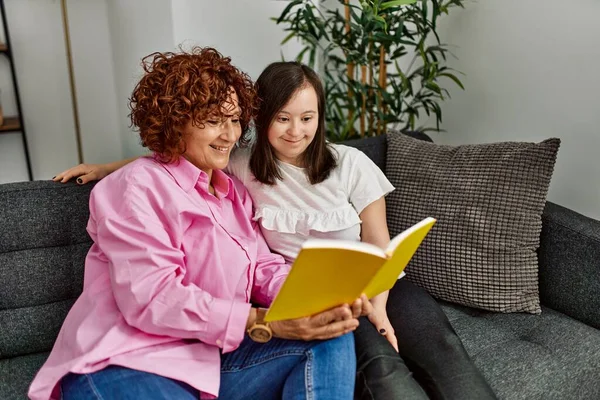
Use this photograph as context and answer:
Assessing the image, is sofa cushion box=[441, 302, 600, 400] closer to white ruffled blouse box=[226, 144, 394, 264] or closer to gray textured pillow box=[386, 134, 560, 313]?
gray textured pillow box=[386, 134, 560, 313]

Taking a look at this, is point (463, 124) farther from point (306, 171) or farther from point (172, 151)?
point (172, 151)

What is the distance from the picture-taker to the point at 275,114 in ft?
4.66

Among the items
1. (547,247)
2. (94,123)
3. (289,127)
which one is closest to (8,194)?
(289,127)

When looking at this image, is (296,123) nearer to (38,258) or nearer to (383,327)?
(383,327)

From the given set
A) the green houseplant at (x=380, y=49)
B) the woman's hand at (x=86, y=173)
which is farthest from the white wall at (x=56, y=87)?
the woman's hand at (x=86, y=173)

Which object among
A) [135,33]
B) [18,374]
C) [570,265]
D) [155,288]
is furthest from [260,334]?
[135,33]

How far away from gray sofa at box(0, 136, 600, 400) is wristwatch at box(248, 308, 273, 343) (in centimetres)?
57

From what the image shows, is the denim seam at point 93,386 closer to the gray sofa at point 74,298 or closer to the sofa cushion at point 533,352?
the gray sofa at point 74,298

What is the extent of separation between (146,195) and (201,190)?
0.51 feet

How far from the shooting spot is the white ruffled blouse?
1.49 m

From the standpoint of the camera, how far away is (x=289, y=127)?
4.69ft

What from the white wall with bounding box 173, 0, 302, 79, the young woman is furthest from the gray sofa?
the white wall with bounding box 173, 0, 302, 79

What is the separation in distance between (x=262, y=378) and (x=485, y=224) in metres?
0.81

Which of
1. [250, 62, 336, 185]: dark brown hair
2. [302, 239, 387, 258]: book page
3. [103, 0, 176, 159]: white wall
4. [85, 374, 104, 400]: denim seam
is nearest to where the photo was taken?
[302, 239, 387, 258]: book page
